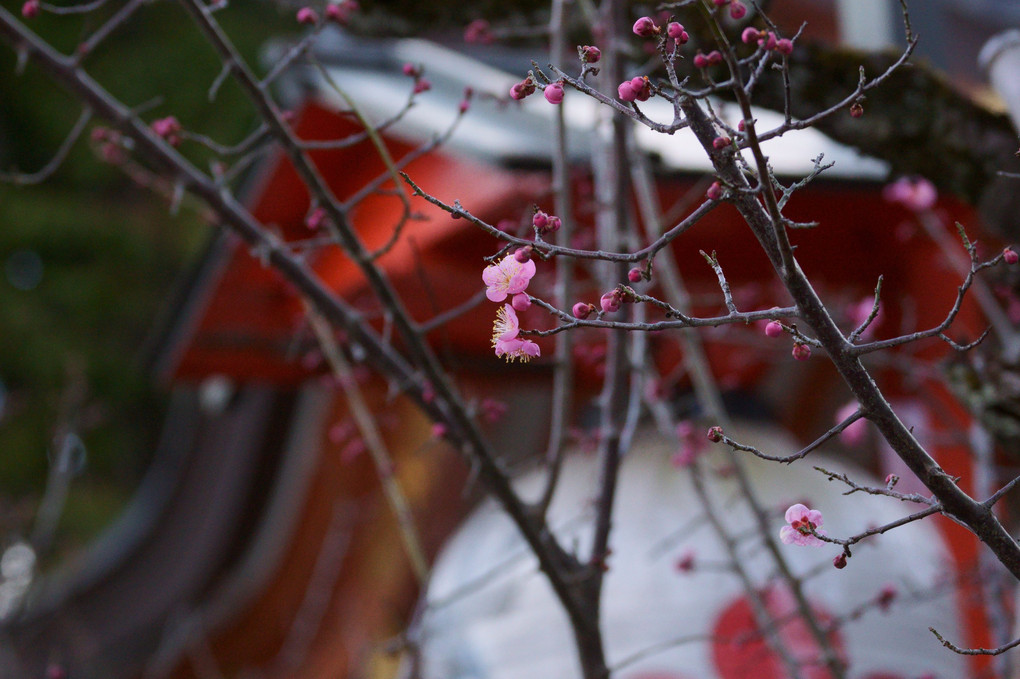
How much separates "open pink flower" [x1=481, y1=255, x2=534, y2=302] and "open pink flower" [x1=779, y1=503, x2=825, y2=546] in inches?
11.1

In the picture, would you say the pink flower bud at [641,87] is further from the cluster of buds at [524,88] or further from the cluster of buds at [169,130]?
the cluster of buds at [169,130]

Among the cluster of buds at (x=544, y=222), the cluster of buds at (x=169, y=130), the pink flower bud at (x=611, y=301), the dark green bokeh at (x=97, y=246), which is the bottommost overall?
the pink flower bud at (x=611, y=301)

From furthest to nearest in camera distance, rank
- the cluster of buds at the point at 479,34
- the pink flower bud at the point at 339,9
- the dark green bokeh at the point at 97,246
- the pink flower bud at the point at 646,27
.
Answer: the dark green bokeh at the point at 97,246 → the cluster of buds at the point at 479,34 → the pink flower bud at the point at 339,9 → the pink flower bud at the point at 646,27

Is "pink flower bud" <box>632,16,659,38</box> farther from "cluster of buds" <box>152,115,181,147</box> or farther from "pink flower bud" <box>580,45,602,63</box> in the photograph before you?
"cluster of buds" <box>152,115,181,147</box>

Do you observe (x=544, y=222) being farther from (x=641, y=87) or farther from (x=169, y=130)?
(x=169, y=130)

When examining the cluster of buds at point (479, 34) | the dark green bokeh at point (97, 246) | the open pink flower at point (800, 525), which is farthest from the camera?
the dark green bokeh at point (97, 246)

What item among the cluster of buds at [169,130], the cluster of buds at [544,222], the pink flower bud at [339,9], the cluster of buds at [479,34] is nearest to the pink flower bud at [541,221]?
the cluster of buds at [544,222]

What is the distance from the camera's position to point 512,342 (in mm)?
679

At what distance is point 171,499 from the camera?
462 cm

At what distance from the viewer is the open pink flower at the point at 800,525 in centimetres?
72

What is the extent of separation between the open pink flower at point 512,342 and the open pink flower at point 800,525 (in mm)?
243

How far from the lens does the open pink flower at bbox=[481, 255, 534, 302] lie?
0.66 m

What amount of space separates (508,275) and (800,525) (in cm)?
30

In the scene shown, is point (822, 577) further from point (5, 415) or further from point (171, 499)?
point (5, 415)
